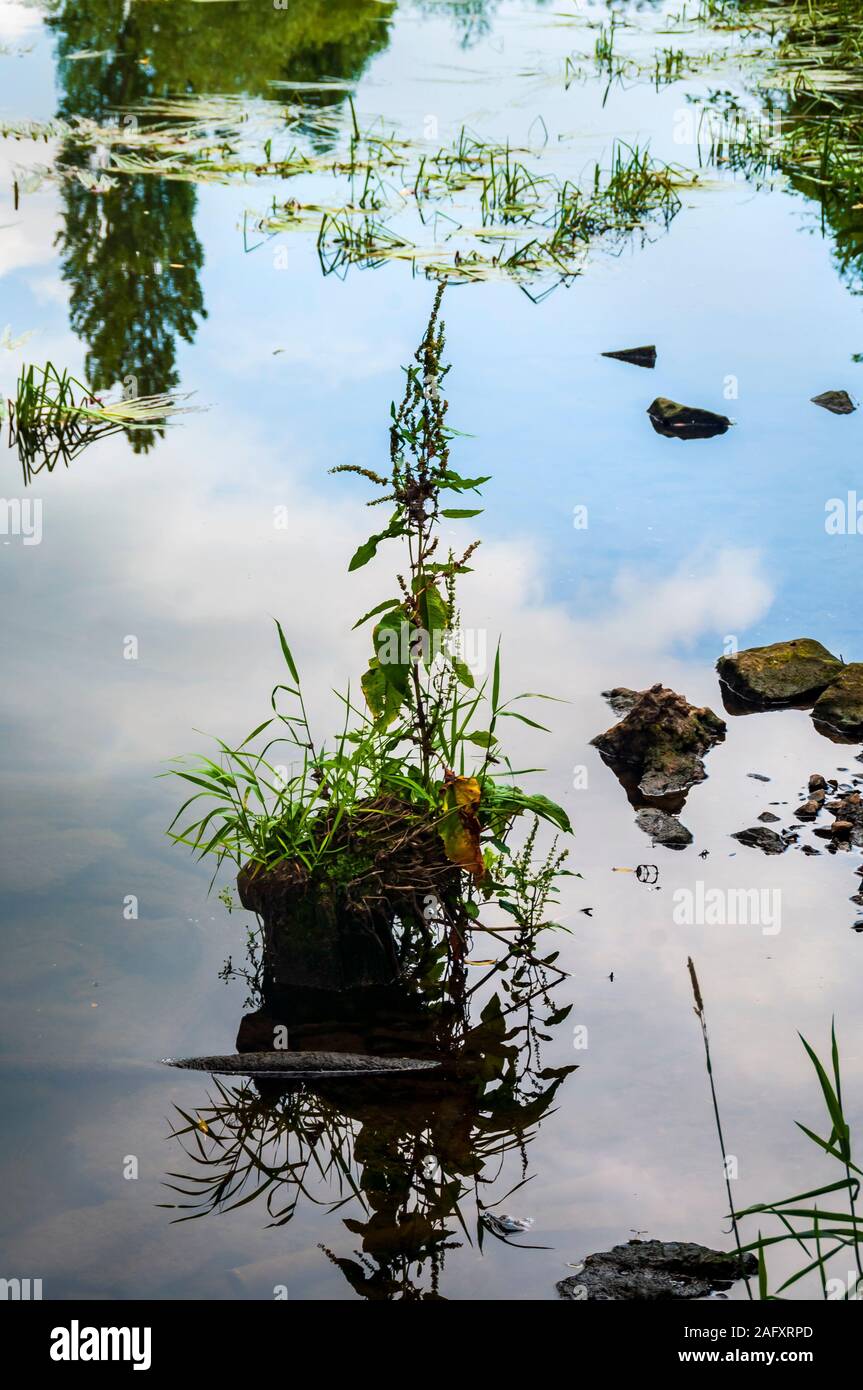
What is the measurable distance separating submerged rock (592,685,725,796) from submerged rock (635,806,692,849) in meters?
0.14

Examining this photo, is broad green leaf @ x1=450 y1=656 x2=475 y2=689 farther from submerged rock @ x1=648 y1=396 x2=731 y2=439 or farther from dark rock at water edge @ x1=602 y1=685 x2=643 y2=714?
submerged rock @ x1=648 y1=396 x2=731 y2=439

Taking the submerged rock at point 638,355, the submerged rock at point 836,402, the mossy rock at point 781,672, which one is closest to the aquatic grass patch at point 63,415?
the submerged rock at point 638,355

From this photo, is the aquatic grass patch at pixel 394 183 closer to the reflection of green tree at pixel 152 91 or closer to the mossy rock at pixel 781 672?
the reflection of green tree at pixel 152 91

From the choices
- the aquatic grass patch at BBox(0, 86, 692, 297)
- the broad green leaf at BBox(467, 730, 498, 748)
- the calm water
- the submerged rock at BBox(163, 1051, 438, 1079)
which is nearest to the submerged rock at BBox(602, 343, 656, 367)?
the calm water

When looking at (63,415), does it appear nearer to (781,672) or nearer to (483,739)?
(781,672)

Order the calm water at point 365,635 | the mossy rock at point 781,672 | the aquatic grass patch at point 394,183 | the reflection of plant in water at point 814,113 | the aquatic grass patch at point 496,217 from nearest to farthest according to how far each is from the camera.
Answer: the calm water at point 365,635 < the mossy rock at point 781,672 < the aquatic grass patch at point 496,217 < the aquatic grass patch at point 394,183 < the reflection of plant in water at point 814,113

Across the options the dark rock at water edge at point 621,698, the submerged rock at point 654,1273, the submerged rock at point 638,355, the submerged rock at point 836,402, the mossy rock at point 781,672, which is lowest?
the submerged rock at point 654,1273

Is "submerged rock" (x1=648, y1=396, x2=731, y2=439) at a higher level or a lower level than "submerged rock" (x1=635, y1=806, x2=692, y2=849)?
higher

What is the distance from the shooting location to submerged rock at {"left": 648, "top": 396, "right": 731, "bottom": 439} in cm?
655

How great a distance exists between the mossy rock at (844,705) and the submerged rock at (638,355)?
9.61 feet

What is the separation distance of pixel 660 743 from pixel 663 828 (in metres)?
0.40

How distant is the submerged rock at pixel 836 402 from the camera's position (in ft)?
22.0

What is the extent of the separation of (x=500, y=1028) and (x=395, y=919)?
0.42 meters

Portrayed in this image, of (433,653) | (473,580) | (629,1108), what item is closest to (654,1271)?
(629,1108)
